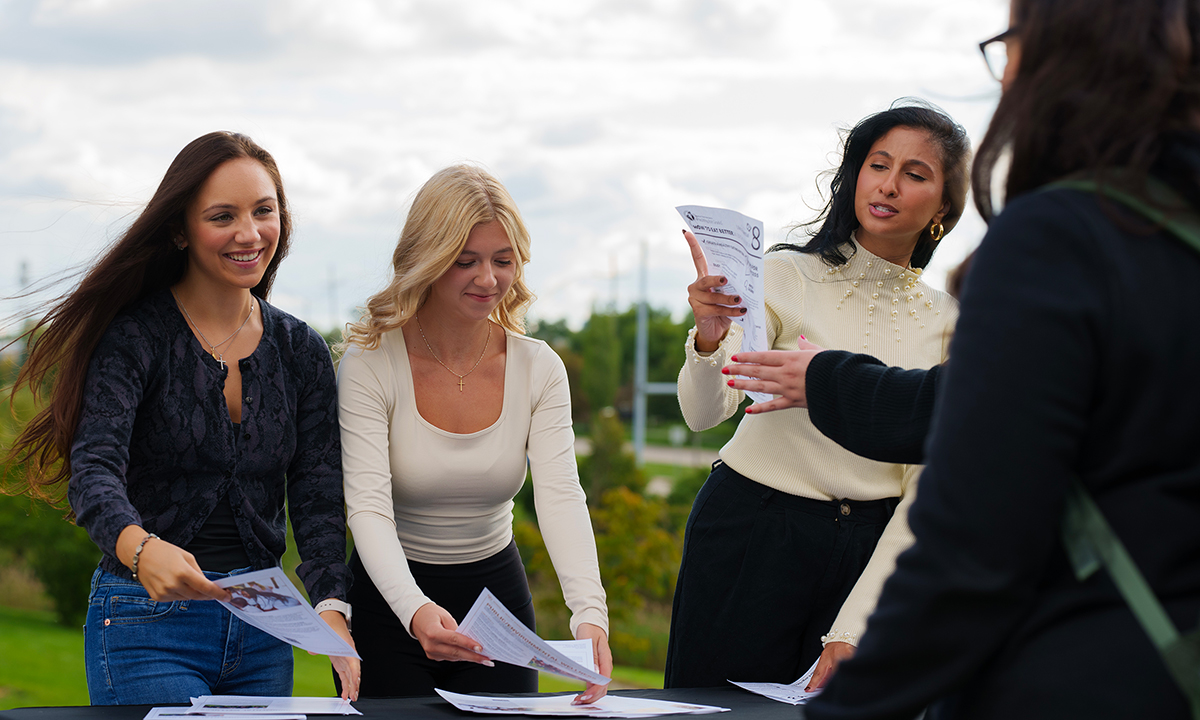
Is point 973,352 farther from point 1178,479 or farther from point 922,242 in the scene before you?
point 922,242

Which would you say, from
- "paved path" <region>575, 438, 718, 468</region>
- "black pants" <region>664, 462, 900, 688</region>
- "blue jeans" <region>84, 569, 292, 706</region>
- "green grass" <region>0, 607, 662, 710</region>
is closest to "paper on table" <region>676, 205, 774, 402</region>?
"black pants" <region>664, 462, 900, 688</region>

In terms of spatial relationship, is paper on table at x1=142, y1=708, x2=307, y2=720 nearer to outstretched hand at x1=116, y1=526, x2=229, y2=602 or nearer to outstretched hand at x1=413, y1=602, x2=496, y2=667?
outstretched hand at x1=116, y1=526, x2=229, y2=602

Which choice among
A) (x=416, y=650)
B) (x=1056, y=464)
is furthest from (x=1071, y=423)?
(x=416, y=650)

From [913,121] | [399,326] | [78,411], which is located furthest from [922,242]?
[78,411]

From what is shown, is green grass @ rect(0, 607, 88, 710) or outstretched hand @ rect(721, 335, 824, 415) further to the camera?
green grass @ rect(0, 607, 88, 710)

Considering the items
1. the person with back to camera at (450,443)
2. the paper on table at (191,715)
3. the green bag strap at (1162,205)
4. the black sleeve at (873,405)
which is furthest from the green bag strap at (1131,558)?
the person with back to camera at (450,443)

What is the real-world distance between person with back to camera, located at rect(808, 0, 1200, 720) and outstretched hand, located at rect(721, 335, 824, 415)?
990 mm

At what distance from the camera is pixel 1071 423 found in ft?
3.43

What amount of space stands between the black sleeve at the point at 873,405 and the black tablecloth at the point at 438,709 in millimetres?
518

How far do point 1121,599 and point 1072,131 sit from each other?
0.54 meters

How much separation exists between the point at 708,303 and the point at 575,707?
3.41ft

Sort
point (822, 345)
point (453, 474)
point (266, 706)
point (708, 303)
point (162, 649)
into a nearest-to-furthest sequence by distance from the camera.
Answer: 1. point (266, 706)
2. point (162, 649)
3. point (708, 303)
4. point (822, 345)
5. point (453, 474)

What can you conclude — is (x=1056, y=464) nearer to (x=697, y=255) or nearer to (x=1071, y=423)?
(x=1071, y=423)

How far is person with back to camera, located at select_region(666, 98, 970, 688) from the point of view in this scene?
2.49 metres
